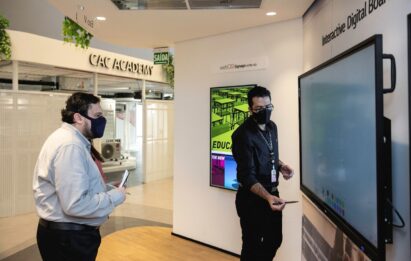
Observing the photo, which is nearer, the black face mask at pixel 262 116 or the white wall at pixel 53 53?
the black face mask at pixel 262 116

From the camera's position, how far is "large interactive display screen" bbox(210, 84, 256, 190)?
407 cm

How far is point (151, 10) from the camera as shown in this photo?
346 centimetres

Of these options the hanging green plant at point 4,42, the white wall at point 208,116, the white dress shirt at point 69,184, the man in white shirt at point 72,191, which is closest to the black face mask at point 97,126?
the man in white shirt at point 72,191

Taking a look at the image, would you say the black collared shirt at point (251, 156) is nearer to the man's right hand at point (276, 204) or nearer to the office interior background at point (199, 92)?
the man's right hand at point (276, 204)

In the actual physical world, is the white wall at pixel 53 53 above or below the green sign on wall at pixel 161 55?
above

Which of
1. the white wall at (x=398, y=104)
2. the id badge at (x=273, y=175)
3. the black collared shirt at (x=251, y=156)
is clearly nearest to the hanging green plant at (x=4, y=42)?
the black collared shirt at (x=251, y=156)

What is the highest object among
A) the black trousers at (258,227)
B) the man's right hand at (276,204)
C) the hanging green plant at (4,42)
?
the hanging green plant at (4,42)

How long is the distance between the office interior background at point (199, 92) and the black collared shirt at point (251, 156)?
63 cm

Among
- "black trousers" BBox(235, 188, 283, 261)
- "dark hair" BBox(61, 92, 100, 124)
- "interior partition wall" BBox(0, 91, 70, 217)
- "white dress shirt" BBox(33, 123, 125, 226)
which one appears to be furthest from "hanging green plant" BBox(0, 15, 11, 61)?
"black trousers" BBox(235, 188, 283, 261)

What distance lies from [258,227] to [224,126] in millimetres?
1707

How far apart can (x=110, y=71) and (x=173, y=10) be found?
4.78 meters

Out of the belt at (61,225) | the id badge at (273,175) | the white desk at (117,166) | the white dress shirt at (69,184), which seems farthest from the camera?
the white desk at (117,166)

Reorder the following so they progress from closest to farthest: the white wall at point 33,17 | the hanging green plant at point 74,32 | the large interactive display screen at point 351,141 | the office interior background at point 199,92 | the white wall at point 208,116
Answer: the large interactive display screen at point 351,141, the office interior background at point 199,92, the white wall at point 208,116, the hanging green plant at point 74,32, the white wall at point 33,17

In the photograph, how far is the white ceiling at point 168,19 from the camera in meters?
3.36
